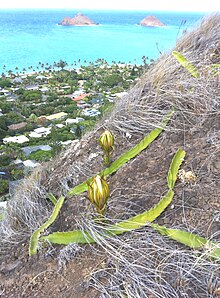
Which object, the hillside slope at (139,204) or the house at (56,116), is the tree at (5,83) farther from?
the hillside slope at (139,204)

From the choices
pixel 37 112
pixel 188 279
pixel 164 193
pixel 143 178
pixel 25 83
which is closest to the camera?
pixel 188 279

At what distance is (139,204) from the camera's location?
1.40 meters

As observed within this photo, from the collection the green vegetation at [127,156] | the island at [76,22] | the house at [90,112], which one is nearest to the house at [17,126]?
the house at [90,112]

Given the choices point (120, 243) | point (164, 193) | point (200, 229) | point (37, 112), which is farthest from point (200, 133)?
point (37, 112)

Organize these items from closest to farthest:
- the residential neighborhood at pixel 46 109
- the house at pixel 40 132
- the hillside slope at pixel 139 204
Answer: the hillside slope at pixel 139 204 → the residential neighborhood at pixel 46 109 → the house at pixel 40 132

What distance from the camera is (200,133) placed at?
1.67 m

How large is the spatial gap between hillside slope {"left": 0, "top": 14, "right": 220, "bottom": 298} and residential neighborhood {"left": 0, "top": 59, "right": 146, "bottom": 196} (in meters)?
6.57

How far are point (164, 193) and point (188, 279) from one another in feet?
1.34

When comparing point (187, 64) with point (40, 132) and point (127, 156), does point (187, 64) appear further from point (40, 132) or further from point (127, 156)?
point (40, 132)

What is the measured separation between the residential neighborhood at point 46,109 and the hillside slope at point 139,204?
21.5 ft

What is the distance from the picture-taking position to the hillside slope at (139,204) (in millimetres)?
1099

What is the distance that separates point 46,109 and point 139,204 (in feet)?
82.5

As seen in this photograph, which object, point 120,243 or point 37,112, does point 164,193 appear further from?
point 37,112

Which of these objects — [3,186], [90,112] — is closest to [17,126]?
[90,112]
